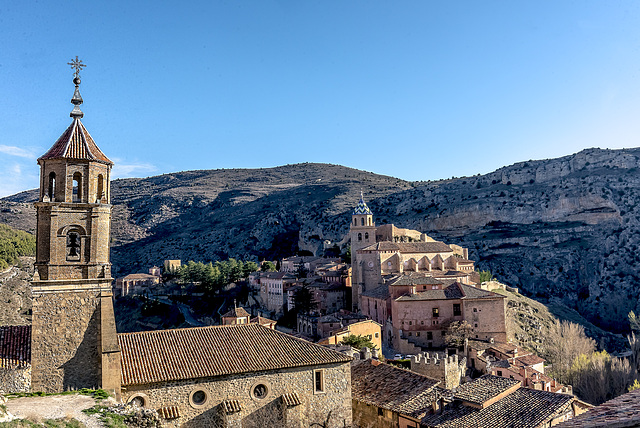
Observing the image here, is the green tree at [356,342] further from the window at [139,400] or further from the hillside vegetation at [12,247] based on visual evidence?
the hillside vegetation at [12,247]

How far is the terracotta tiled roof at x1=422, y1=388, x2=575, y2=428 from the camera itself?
1630 centimetres

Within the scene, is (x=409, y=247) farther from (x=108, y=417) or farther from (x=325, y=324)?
(x=108, y=417)

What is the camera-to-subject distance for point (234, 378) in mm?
16547

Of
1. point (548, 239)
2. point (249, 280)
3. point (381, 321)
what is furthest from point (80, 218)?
point (548, 239)

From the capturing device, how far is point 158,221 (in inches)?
5300

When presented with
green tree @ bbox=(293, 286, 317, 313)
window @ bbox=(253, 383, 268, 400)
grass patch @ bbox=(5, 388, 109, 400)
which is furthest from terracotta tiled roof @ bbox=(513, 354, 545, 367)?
grass patch @ bbox=(5, 388, 109, 400)

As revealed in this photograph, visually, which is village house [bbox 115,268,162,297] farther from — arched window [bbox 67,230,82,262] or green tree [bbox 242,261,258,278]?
arched window [bbox 67,230,82,262]

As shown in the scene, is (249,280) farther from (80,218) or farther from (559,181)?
(559,181)

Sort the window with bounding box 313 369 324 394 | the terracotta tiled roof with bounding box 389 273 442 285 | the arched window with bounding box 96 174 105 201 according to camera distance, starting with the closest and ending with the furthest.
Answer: the arched window with bounding box 96 174 105 201
the window with bounding box 313 369 324 394
the terracotta tiled roof with bounding box 389 273 442 285

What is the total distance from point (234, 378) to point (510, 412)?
10.0 m

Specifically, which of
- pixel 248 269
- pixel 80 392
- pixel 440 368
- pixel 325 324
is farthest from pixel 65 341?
pixel 248 269

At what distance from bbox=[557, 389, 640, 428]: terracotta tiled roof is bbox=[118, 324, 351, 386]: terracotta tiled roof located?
A: 13.0 m

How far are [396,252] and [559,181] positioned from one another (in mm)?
61039

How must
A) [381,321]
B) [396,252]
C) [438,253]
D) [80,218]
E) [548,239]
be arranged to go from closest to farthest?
1. [80,218]
2. [381,321]
3. [396,252]
4. [438,253]
5. [548,239]
